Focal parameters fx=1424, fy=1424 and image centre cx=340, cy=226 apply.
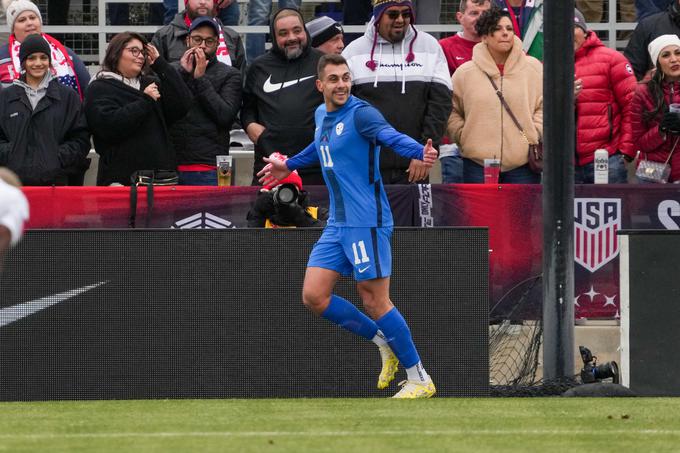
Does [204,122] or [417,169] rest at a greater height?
[204,122]

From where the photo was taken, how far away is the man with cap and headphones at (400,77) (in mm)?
13039

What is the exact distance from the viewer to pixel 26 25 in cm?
1366

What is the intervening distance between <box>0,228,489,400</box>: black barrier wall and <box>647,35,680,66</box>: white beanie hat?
357 centimetres

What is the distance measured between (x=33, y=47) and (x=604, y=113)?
17.4 ft

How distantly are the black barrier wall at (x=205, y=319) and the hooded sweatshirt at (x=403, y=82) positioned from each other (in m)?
2.44

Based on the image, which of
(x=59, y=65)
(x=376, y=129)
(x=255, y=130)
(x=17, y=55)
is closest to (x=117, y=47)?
(x=59, y=65)

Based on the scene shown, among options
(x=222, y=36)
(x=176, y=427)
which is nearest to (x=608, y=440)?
(x=176, y=427)

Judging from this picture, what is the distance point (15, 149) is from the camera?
12.7 metres

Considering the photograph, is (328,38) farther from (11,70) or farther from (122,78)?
(11,70)

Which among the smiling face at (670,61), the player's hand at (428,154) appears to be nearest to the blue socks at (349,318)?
the player's hand at (428,154)

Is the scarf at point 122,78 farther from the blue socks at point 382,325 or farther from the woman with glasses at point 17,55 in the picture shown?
the blue socks at point 382,325

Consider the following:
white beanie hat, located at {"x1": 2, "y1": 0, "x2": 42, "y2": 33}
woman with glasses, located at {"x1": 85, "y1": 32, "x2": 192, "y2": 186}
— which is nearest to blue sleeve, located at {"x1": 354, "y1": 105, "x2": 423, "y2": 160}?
woman with glasses, located at {"x1": 85, "y1": 32, "x2": 192, "y2": 186}

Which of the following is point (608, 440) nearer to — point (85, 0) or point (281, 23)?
point (281, 23)

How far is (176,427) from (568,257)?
416 cm
